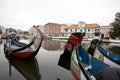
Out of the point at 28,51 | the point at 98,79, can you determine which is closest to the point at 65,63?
the point at 98,79

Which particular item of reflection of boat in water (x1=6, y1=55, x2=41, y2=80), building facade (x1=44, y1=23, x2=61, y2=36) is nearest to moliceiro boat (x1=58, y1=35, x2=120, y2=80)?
reflection of boat in water (x1=6, y1=55, x2=41, y2=80)

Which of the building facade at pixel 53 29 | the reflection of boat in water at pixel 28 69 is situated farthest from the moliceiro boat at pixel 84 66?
the building facade at pixel 53 29

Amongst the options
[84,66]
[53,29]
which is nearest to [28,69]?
[84,66]

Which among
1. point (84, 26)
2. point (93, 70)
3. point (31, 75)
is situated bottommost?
point (31, 75)

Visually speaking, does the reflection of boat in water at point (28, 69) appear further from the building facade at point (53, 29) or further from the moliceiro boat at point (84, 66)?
the building facade at point (53, 29)

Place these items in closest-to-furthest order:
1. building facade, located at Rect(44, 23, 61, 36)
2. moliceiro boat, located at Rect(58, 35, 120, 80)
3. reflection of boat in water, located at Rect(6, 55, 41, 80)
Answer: moliceiro boat, located at Rect(58, 35, 120, 80) < reflection of boat in water, located at Rect(6, 55, 41, 80) < building facade, located at Rect(44, 23, 61, 36)

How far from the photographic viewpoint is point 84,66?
428cm

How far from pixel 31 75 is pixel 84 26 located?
40.8 meters

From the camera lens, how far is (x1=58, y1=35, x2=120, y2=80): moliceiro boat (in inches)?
119

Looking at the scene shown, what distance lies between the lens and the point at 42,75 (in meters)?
5.64

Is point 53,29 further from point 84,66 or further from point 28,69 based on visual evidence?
point 84,66

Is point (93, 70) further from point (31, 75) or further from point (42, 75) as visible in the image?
point (31, 75)

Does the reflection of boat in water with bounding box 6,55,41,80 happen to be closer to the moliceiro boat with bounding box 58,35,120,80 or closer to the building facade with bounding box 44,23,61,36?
the moliceiro boat with bounding box 58,35,120,80

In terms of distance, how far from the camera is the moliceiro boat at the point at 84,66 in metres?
3.03
